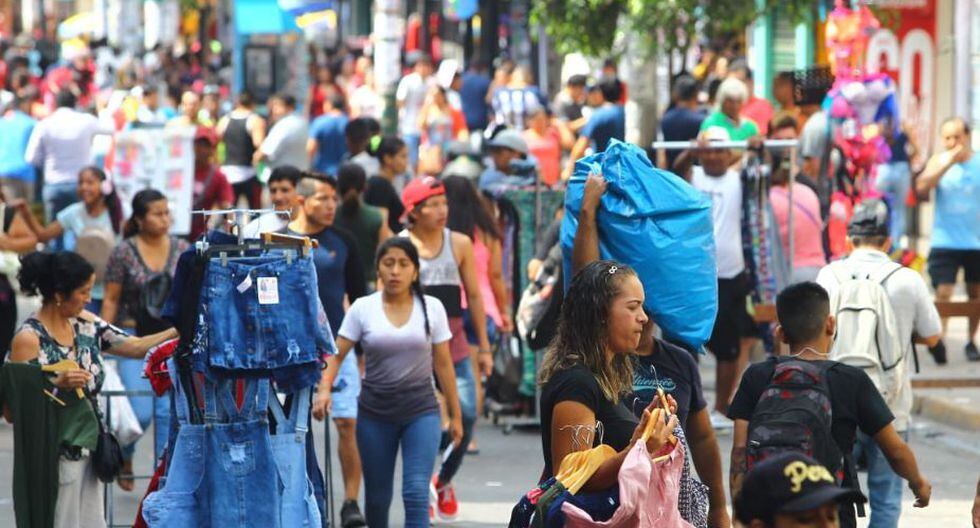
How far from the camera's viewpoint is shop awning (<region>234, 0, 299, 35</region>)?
34.0 meters

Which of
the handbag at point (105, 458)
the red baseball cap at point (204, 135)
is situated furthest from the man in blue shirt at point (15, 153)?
the handbag at point (105, 458)

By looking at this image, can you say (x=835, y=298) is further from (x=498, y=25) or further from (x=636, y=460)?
(x=498, y=25)

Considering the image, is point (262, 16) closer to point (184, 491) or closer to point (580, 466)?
point (184, 491)

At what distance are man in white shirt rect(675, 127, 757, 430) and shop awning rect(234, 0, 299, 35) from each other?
2158cm

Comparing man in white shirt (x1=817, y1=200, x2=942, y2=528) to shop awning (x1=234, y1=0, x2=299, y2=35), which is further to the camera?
shop awning (x1=234, y1=0, x2=299, y2=35)

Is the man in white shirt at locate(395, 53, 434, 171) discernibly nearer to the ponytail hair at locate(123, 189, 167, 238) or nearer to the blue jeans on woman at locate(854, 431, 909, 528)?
the ponytail hair at locate(123, 189, 167, 238)

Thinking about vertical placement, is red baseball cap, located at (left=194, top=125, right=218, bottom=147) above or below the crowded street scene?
above

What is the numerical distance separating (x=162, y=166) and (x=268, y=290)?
9.38 metres

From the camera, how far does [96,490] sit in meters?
8.59

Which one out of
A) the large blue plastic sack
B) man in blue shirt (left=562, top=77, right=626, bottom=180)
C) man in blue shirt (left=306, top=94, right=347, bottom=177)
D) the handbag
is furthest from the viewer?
man in blue shirt (left=306, top=94, right=347, bottom=177)

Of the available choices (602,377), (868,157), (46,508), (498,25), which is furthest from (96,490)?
(498,25)

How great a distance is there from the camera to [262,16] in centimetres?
3428

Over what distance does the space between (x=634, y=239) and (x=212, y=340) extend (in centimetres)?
166

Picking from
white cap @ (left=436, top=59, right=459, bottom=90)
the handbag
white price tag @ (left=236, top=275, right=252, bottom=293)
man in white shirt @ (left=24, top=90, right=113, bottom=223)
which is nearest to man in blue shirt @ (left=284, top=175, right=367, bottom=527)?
the handbag
